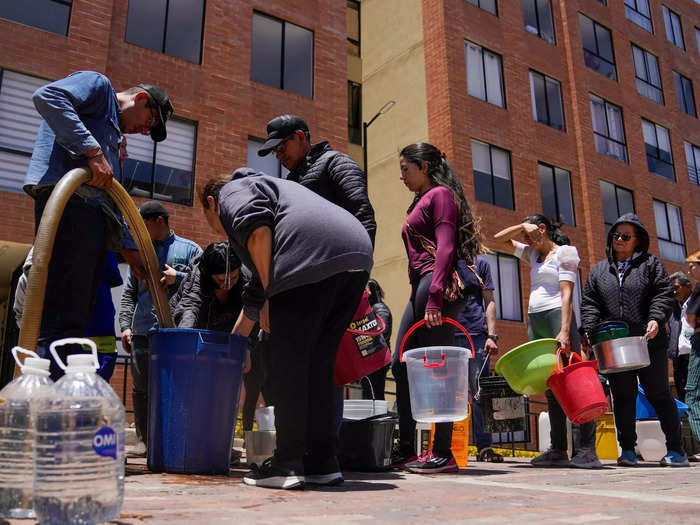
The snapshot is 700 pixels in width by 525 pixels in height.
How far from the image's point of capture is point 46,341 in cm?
287

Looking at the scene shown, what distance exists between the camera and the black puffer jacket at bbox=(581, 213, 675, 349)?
500 cm

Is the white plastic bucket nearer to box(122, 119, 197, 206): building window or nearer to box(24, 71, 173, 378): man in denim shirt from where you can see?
box(24, 71, 173, 378): man in denim shirt

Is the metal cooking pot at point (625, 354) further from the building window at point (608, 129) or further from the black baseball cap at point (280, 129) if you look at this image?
the building window at point (608, 129)

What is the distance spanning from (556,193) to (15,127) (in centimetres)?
1409

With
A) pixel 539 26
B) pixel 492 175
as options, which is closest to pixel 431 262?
pixel 492 175

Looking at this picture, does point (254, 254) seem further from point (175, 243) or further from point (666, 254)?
point (666, 254)

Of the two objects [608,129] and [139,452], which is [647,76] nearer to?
[608,129]

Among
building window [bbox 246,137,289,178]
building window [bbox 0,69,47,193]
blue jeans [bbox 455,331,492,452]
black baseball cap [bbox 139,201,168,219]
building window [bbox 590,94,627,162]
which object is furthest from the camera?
building window [bbox 590,94,627,162]

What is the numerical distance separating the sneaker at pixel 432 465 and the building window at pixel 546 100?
1621 centimetres

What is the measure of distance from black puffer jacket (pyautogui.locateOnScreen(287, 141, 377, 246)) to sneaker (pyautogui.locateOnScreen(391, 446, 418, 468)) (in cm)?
155

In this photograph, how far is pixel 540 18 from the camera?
64.2 feet

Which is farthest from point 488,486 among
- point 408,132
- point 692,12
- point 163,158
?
point 692,12

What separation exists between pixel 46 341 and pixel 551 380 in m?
3.11

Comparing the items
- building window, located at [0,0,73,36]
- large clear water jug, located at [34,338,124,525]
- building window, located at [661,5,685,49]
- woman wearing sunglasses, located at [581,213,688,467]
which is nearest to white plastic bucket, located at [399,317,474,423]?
woman wearing sunglasses, located at [581,213,688,467]
